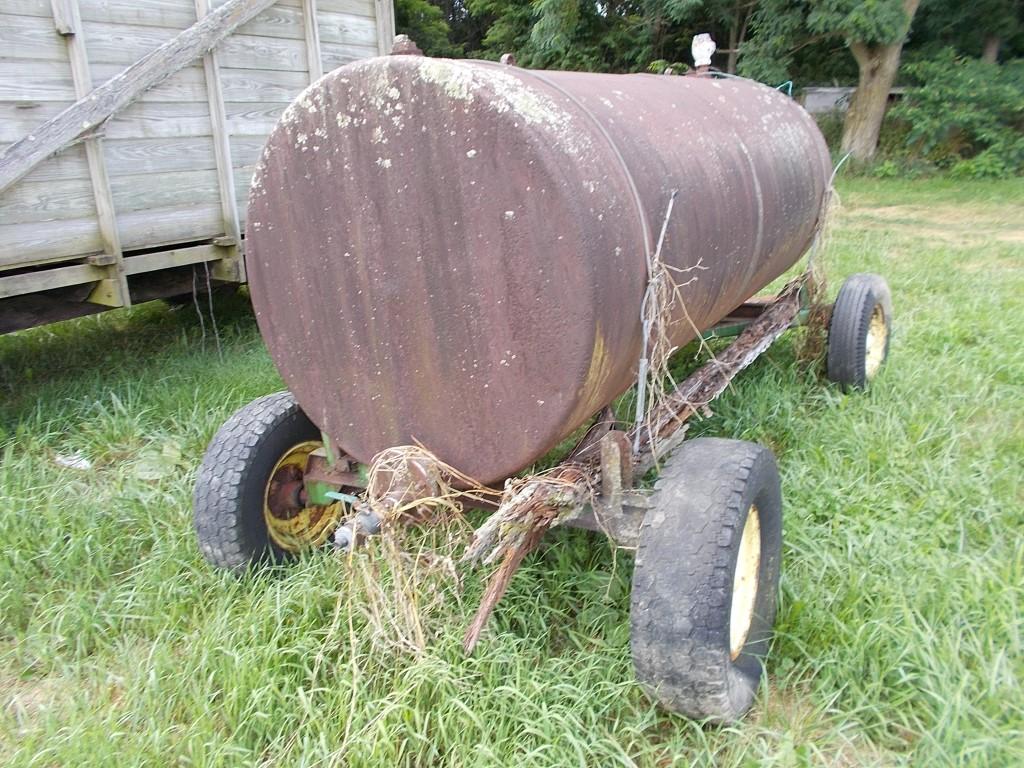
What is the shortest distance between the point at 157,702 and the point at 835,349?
3496mm

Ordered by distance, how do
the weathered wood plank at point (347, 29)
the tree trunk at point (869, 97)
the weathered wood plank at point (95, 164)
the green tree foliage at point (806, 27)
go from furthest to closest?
the tree trunk at point (869, 97) → the green tree foliage at point (806, 27) → the weathered wood plank at point (347, 29) → the weathered wood plank at point (95, 164)

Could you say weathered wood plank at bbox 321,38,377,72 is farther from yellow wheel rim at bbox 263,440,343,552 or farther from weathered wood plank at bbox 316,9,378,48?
yellow wheel rim at bbox 263,440,343,552

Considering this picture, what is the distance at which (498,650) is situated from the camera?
2.38 meters

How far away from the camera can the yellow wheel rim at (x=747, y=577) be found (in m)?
2.27

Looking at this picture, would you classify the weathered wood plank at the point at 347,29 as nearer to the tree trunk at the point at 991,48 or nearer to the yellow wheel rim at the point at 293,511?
the yellow wheel rim at the point at 293,511

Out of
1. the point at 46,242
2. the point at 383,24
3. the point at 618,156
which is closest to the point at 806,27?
the point at 383,24

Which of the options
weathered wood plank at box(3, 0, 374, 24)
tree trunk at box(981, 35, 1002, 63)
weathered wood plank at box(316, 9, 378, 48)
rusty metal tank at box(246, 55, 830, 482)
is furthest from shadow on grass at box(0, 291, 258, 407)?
tree trunk at box(981, 35, 1002, 63)

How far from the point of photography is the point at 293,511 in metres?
2.99

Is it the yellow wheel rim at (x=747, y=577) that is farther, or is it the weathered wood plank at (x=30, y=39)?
the weathered wood plank at (x=30, y=39)

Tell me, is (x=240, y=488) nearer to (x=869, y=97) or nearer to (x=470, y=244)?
(x=470, y=244)

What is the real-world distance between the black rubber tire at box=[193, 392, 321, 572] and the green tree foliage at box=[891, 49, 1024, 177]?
13989mm

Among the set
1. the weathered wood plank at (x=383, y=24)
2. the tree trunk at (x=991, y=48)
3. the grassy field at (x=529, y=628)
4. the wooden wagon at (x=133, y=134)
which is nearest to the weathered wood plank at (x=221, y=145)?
the wooden wagon at (x=133, y=134)

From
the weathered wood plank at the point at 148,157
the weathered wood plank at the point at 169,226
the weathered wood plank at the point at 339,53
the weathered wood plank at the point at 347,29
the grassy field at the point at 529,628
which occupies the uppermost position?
the weathered wood plank at the point at 347,29

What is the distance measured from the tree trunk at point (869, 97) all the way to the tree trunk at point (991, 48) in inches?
77.1
